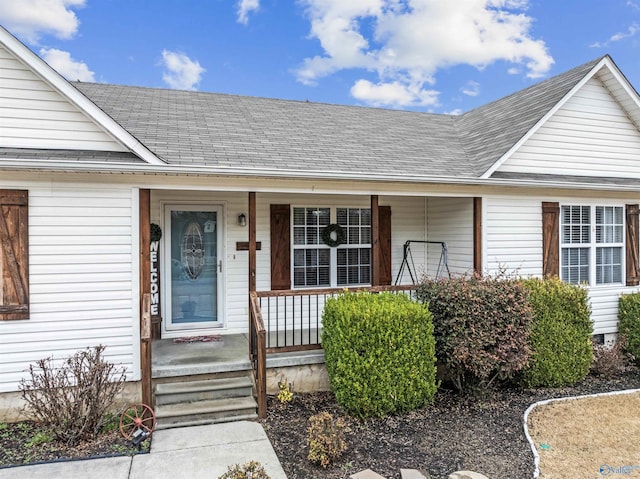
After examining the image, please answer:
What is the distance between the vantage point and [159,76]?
883 inches

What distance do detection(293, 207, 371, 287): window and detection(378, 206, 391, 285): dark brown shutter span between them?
0.27 m

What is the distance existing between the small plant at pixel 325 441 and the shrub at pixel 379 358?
910 millimetres

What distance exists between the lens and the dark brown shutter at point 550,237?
767 cm

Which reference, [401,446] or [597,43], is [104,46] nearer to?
[401,446]

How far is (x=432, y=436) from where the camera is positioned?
4.82 m

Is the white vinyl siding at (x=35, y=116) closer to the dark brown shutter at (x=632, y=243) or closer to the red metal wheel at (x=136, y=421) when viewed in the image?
the red metal wheel at (x=136, y=421)

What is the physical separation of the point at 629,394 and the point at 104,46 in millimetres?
19244

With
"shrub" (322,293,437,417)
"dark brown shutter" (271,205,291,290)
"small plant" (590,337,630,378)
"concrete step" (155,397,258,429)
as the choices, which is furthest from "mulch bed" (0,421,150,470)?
"small plant" (590,337,630,378)

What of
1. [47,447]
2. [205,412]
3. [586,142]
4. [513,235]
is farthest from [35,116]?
[586,142]

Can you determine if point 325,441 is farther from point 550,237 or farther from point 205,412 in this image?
point 550,237

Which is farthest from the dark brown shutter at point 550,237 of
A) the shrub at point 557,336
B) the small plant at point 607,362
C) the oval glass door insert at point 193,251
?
the oval glass door insert at point 193,251

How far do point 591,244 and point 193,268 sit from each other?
7.00 m

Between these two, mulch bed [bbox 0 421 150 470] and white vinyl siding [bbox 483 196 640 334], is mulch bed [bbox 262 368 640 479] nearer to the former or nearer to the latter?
mulch bed [bbox 0 421 150 470]

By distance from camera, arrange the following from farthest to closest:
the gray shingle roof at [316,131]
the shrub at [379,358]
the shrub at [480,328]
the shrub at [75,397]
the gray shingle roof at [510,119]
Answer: the gray shingle roof at [510,119] → the gray shingle roof at [316,131] → the shrub at [480,328] → the shrub at [379,358] → the shrub at [75,397]
